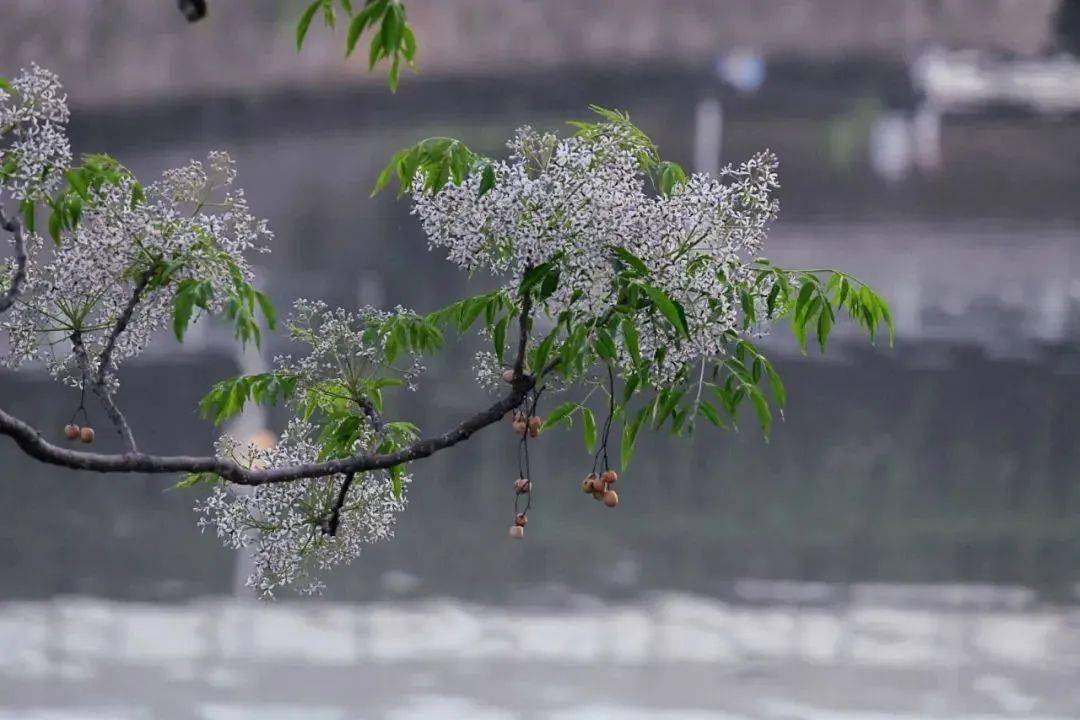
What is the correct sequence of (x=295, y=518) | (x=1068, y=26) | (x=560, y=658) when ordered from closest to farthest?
(x=295, y=518), (x=560, y=658), (x=1068, y=26)

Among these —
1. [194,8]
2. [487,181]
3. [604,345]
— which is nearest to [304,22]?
[194,8]

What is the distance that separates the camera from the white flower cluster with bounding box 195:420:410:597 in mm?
1627

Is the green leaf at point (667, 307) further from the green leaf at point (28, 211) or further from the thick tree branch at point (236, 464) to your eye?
the green leaf at point (28, 211)

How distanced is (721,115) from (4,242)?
225 centimetres

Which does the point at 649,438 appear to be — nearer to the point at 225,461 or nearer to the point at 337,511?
the point at 337,511

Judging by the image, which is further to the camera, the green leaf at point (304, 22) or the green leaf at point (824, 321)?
the green leaf at point (824, 321)

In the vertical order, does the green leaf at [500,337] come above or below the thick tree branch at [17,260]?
below

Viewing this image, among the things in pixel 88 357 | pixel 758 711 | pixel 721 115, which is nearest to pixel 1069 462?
pixel 758 711

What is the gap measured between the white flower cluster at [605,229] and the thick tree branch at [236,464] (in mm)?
79

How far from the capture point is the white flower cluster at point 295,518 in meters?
1.63

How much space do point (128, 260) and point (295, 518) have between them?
381 millimetres

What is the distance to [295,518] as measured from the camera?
5.38ft

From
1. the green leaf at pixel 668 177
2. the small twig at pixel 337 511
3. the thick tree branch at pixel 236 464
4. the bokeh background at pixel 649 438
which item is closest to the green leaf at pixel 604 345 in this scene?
the thick tree branch at pixel 236 464

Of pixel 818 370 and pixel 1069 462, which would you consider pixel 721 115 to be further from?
pixel 1069 462
